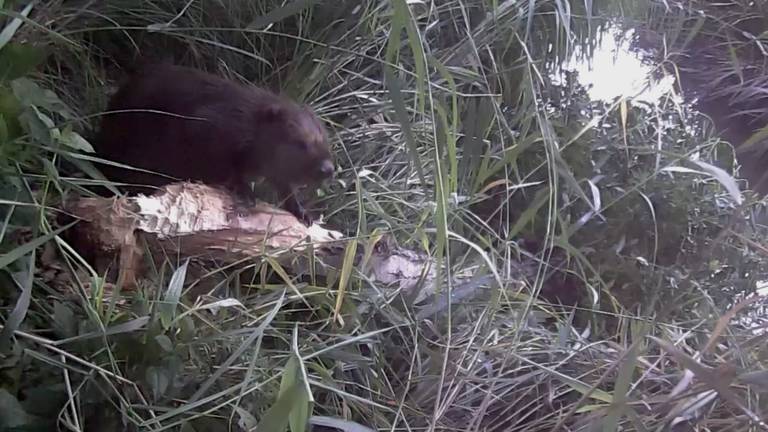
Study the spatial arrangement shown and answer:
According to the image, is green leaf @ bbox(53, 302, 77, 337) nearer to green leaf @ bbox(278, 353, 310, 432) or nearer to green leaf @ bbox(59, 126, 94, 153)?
green leaf @ bbox(59, 126, 94, 153)

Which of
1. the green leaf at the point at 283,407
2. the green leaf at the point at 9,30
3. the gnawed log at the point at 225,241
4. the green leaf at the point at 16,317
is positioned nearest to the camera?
Result: the green leaf at the point at 283,407

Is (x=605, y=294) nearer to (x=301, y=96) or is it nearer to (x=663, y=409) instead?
(x=663, y=409)

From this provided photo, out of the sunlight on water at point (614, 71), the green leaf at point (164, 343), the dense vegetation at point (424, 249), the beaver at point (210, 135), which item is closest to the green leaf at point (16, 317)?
the dense vegetation at point (424, 249)

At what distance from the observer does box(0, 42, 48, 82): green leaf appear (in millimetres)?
1000

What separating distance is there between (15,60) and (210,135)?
482 mm

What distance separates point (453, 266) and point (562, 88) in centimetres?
48

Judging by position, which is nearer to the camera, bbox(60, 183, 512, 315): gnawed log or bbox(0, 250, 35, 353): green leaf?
bbox(0, 250, 35, 353): green leaf

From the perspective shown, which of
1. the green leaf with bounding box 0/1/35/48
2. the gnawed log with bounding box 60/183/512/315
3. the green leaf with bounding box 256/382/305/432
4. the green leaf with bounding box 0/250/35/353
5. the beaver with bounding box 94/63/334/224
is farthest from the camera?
the beaver with bounding box 94/63/334/224

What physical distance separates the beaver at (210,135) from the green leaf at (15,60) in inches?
14.3

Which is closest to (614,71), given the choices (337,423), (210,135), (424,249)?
(424,249)

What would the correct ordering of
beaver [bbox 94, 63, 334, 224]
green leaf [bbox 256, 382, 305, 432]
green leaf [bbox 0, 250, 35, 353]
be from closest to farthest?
green leaf [bbox 256, 382, 305, 432] < green leaf [bbox 0, 250, 35, 353] < beaver [bbox 94, 63, 334, 224]

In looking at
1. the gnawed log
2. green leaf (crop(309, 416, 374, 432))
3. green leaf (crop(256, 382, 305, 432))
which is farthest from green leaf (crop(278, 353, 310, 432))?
the gnawed log

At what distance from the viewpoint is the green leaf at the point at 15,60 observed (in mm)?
1000

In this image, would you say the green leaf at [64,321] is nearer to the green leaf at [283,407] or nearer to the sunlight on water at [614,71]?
the green leaf at [283,407]
